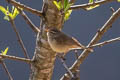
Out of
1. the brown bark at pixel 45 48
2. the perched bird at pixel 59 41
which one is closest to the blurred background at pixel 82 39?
the brown bark at pixel 45 48

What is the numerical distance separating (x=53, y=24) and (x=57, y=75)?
5.20 feet

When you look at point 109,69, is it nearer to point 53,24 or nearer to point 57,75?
point 57,75

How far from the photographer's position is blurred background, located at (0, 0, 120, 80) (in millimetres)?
2062

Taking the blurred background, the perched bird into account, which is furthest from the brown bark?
the blurred background

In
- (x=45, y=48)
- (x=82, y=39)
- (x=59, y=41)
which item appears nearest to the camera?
(x=59, y=41)

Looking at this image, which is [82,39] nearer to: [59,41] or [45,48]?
[45,48]

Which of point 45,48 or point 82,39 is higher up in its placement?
point 45,48

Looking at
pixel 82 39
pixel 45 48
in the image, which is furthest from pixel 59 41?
pixel 82 39

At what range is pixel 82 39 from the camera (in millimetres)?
2094

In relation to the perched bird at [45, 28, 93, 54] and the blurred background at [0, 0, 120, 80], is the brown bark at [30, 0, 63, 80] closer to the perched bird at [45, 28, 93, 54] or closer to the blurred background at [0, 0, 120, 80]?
the perched bird at [45, 28, 93, 54]

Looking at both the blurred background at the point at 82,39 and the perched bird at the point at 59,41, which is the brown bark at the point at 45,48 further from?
the blurred background at the point at 82,39

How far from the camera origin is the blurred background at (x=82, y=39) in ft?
6.77

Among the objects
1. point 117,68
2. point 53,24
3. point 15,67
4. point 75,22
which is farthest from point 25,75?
point 53,24

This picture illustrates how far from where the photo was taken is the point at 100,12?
209cm
